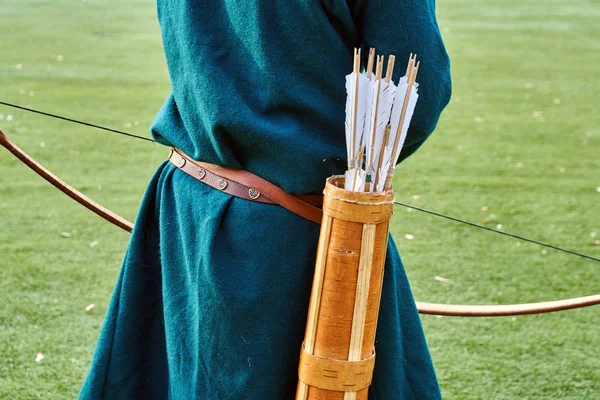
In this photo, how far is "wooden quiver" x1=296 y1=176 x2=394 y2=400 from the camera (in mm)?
1499

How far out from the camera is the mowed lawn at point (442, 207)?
133 inches

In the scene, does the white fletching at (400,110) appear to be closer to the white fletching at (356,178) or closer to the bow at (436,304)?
the white fletching at (356,178)

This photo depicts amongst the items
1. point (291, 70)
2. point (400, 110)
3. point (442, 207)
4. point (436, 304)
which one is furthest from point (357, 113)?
point (442, 207)

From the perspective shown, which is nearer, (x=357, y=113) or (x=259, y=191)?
(x=357, y=113)

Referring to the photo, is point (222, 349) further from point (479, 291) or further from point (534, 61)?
point (534, 61)

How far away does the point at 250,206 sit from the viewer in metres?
1.72

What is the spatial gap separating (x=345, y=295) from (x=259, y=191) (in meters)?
0.30

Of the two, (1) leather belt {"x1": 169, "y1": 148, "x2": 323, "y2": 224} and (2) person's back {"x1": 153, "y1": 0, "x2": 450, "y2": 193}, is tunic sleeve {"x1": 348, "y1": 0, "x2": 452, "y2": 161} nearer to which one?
(2) person's back {"x1": 153, "y1": 0, "x2": 450, "y2": 193}

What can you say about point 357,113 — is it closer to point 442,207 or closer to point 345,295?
point 345,295

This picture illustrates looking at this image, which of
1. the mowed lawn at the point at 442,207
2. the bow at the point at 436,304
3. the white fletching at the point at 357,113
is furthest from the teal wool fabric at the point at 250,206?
the mowed lawn at the point at 442,207

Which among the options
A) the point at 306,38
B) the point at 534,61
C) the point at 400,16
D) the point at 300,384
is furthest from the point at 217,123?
the point at 534,61

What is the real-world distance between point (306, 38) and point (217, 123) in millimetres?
228

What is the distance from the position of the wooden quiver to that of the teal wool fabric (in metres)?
0.13

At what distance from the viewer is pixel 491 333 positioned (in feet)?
12.0
